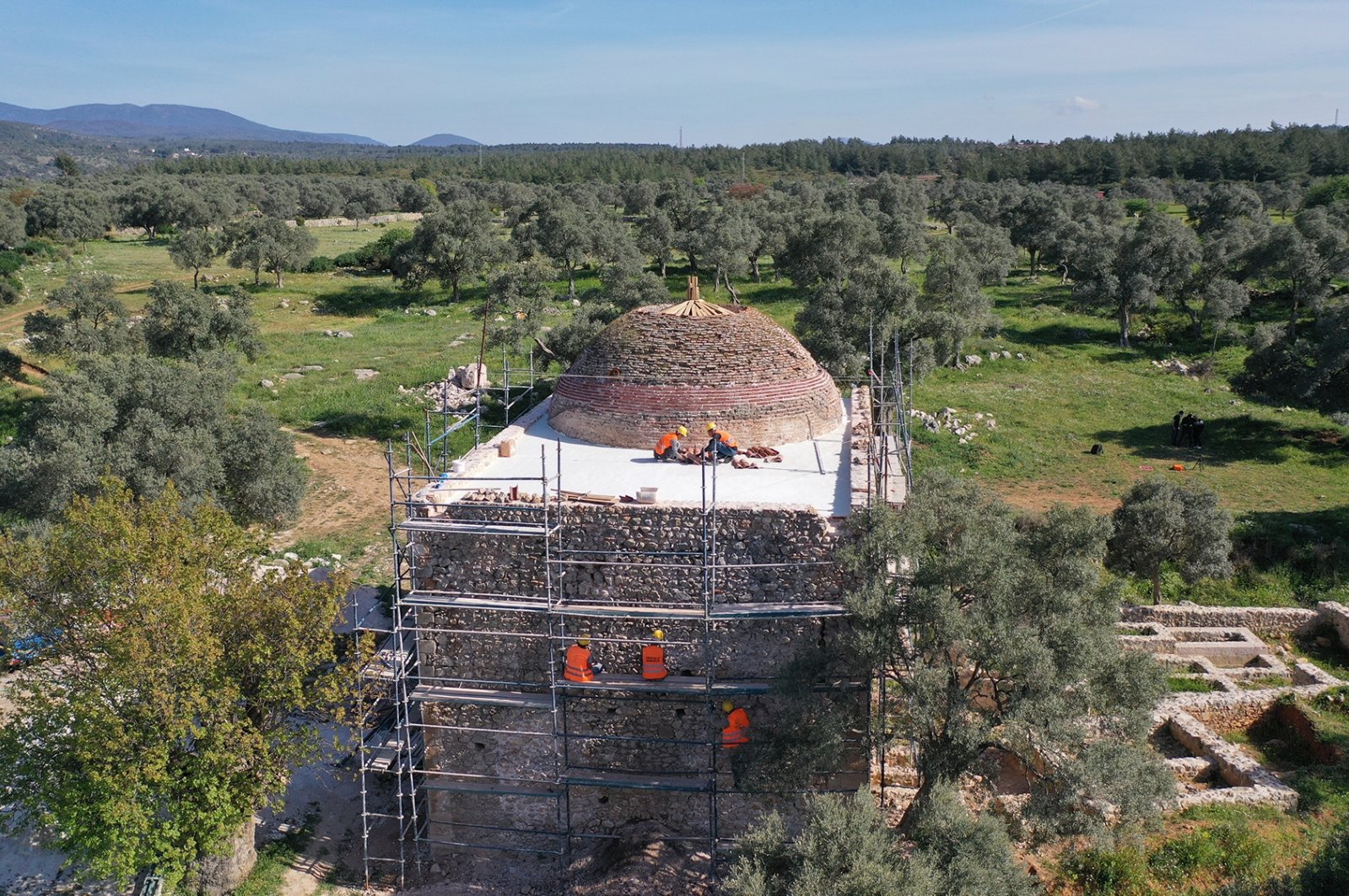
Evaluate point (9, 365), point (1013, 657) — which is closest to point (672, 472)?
point (1013, 657)

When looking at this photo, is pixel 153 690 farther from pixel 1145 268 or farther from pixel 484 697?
pixel 1145 268

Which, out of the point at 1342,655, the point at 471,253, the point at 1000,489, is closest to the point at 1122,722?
the point at 1342,655

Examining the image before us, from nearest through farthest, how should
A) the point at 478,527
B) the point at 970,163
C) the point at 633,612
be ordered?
the point at 633,612 < the point at 478,527 < the point at 970,163

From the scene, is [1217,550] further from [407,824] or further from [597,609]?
[407,824]

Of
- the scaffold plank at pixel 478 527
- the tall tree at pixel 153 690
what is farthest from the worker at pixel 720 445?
the tall tree at pixel 153 690

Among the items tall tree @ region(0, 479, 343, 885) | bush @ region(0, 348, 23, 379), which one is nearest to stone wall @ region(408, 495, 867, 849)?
tall tree @ region(0, 479, 343, 885)

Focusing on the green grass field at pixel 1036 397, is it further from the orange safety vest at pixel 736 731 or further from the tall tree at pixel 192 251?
the orange safety vest at pixel 736 731
